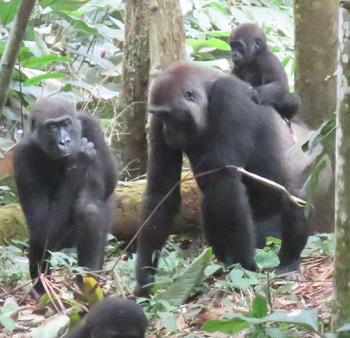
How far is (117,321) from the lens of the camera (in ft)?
12.4

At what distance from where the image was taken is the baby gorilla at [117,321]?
3.76m

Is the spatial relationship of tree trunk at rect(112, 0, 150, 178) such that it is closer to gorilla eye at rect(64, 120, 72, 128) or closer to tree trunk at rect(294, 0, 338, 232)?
tree trunk at rect(294, 0, 338, 232)

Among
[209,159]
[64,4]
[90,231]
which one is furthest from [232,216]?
[64,4]

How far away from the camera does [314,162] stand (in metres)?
3.78

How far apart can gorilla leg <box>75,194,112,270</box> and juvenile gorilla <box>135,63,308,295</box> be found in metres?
0.29

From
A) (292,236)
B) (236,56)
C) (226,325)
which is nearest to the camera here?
(226,325)

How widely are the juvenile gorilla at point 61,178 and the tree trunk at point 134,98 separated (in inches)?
85.6

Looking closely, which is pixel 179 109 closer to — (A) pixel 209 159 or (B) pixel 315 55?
(A) pixel 209 159

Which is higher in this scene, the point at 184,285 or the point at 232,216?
the point at 232,216

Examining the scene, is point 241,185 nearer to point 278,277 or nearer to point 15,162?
point 278,277

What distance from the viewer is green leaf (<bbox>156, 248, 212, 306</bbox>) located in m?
4.92

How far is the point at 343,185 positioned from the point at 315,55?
3.43 meters

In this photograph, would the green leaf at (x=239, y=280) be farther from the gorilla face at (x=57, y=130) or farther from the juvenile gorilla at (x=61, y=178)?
the gorilla face at (x=57, y=130)

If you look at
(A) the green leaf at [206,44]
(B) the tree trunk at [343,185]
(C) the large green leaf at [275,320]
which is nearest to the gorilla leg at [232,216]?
(C) the large green leaf at [275,320]
